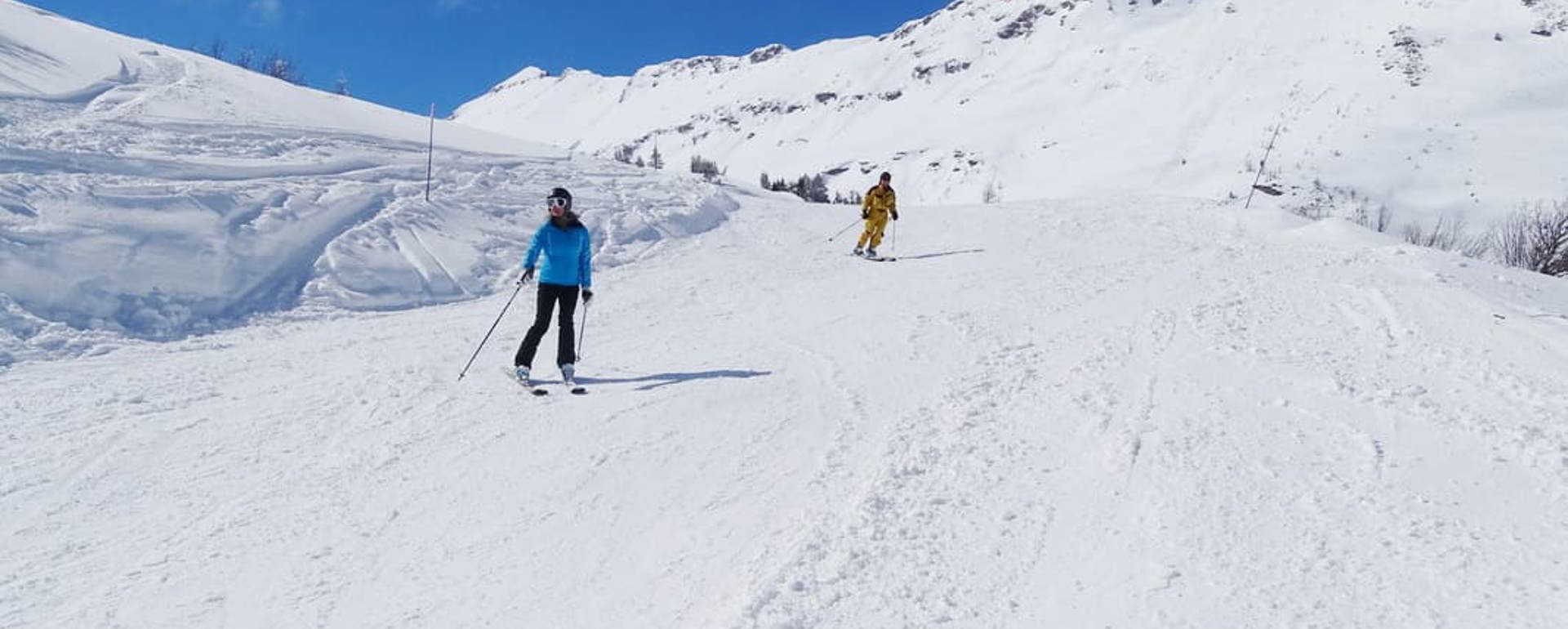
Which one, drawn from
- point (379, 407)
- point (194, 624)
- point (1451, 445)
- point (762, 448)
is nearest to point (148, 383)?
point (379, 407)

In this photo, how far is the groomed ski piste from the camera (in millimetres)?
3432

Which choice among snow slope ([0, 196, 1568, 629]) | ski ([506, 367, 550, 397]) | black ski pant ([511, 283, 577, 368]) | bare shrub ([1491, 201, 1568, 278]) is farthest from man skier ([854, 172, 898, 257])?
bare shrub ([1491, 201, 1568, 278])

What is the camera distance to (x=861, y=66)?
91.6 meters

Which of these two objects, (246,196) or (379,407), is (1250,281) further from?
(246,196)

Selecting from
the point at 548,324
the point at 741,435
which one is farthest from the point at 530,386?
the point at 741,435

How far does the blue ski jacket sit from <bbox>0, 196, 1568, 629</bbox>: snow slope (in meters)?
0.82

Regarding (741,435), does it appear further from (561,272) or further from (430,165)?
(430,165)

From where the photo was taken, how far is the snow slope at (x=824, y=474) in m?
3.38

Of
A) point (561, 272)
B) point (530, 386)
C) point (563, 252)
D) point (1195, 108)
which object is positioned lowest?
point (530, 386)

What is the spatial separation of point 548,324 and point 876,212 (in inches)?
306

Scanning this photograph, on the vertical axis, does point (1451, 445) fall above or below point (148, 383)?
above

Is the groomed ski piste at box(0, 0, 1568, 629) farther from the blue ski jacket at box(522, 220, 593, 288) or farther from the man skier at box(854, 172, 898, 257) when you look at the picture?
the man skier at box(854, 172, 898, 257)

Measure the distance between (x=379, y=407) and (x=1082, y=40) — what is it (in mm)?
72760

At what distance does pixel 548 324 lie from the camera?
6.61 metres
